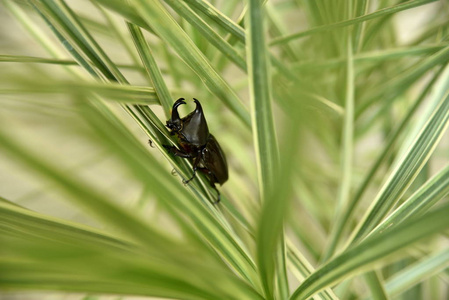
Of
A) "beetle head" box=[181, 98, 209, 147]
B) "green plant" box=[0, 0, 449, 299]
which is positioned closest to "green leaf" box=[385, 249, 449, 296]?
"green plant" box=[0, 0, 449, 299]

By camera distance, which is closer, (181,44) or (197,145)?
→ (181,44)

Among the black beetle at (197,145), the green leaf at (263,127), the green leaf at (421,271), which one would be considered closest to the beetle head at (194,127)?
the black beetle at (197,145)

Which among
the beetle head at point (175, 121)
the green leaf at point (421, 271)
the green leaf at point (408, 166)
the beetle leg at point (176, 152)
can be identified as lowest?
the green leaf at point (421, 271)

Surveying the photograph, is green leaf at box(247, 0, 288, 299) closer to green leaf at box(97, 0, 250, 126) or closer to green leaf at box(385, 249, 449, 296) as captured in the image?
green leaf at box(97, 0, 250, 126)

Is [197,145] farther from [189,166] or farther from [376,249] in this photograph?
[376,249]

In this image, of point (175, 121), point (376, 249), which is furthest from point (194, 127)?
point (376, 249)

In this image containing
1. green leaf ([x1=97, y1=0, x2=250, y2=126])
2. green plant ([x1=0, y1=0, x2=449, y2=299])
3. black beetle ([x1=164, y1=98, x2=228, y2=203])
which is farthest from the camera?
black beetle ([x1=164, y1=98, x2=228, y2=203])

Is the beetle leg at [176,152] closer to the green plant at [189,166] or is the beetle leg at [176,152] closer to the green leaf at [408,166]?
the green plant at [189,166]
